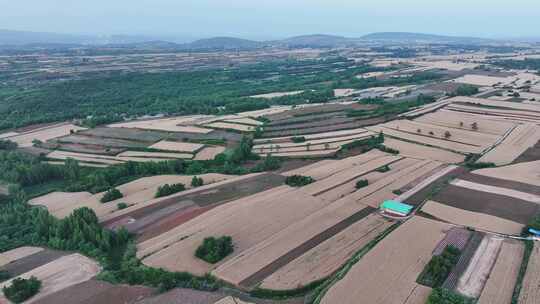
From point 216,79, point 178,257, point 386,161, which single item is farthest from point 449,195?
point 216,79

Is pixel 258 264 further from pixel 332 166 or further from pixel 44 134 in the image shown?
pixel 44 134

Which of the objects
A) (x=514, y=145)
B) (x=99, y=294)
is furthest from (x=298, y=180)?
(x=514, y=145)

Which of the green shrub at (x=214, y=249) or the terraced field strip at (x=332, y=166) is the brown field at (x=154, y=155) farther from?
the green shrub at (x=214, y=249)

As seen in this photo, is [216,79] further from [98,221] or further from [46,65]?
[98,221]

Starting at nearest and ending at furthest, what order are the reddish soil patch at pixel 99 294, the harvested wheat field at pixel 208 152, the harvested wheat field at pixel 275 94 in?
1. the reddish soil patch at pixel 99 294
2. the harvested wheat field at pixel 208 152
3. the harvested wheat field at pixel 275 94

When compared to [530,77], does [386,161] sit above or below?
below

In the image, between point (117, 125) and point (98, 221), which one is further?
point (117, 125)

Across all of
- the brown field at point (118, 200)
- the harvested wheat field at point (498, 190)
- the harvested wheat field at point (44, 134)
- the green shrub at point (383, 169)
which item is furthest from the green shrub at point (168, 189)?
the harvested wheat field at point (44, 134)
